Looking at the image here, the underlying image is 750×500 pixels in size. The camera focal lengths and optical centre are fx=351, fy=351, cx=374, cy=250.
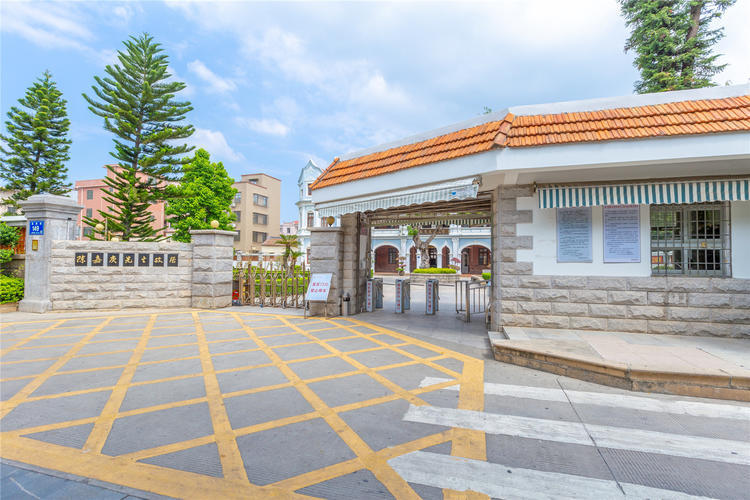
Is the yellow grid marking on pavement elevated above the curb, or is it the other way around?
the curb

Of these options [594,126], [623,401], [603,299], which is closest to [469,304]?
[603,299]

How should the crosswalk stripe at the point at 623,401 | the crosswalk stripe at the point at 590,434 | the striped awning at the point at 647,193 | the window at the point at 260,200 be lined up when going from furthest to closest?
the window at the point at 260,200 → the striped awning at the point at 647,193 → the crosswalk stripe at the point at 623,401 → the crosswalk stripe at the point at 590,434

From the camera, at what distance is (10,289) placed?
980cm

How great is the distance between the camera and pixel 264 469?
2.54 metres

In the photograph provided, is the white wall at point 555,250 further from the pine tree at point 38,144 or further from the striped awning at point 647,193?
the pine tree at point 38,144

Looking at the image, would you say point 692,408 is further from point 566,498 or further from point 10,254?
point 10,254

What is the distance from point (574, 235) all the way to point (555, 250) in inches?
16.5

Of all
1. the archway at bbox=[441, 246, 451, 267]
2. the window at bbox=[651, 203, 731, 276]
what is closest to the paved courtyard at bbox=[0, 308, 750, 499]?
the window at bbox=[651, 203, 731, 276]

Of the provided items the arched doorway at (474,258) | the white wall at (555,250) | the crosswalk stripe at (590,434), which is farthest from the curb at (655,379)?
the arched doorway at (474,258)

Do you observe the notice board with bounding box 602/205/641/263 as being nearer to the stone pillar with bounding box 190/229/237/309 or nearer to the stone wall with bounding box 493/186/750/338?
the stone wall with bounding box 493/186/750/338

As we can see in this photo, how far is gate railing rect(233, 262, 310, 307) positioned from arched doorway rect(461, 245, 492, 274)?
30798mm

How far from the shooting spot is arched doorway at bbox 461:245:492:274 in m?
39.3

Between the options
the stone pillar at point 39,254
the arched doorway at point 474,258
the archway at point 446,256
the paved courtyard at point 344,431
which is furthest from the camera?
the arched doorway at point 474,258

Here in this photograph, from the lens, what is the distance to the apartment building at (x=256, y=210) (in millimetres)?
44750
